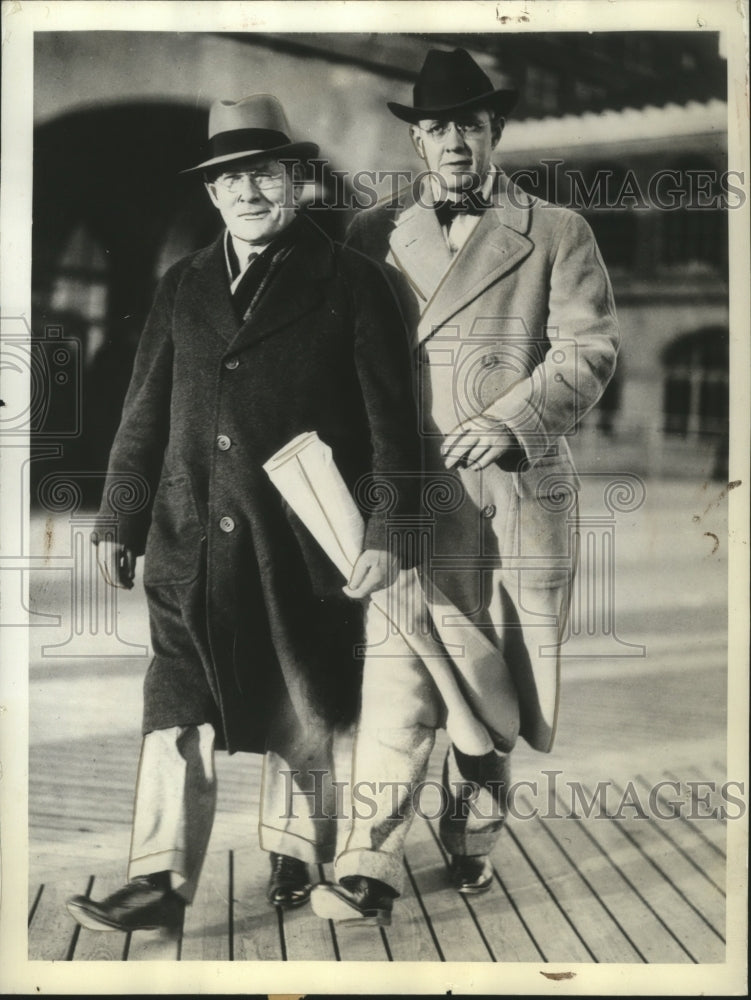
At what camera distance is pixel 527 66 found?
2400 mm

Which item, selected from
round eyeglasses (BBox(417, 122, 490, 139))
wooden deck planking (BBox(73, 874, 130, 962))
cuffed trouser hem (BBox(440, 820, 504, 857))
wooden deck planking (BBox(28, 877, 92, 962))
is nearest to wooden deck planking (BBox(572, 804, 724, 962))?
cuffed trouser hem (BBox(440, 820, 504, 857))

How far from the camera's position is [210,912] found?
7.73 ft

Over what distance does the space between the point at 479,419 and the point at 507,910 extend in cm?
116

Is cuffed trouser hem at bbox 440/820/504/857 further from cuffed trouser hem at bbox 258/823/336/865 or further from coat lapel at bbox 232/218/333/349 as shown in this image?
coat lapel at bbox 232/218/333/349

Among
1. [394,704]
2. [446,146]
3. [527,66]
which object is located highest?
[527,66]

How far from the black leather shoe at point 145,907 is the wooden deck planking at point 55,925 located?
8cm

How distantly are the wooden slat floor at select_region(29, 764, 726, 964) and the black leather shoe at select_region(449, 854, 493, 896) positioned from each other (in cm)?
3

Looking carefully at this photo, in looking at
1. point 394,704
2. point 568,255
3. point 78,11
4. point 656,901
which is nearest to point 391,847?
point 394,704

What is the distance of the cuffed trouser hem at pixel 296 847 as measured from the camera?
235 cm

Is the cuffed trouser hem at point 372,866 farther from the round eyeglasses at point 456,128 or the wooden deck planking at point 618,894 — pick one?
the round eyeglasses at point 456,128

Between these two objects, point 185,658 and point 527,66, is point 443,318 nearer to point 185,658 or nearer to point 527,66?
point 527,66

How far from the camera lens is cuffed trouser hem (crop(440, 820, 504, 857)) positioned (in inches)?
93.1

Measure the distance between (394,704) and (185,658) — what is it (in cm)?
50

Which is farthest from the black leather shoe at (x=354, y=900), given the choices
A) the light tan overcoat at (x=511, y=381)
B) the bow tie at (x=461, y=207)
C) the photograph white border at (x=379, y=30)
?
the bow tie at (x=461, y=207)
